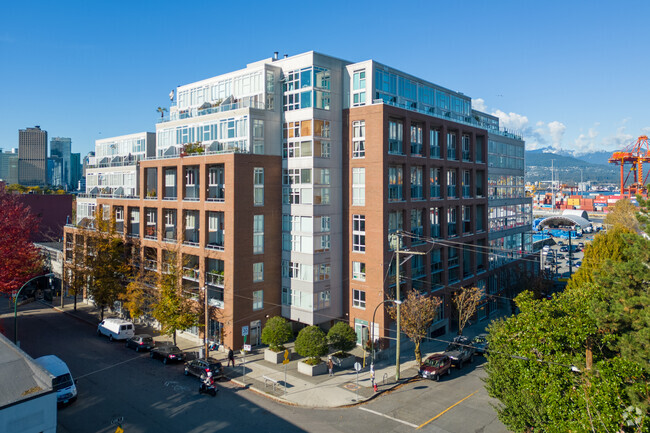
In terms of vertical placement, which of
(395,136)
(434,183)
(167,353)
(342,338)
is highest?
(395,136)

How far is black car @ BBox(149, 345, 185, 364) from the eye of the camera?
35125 mm

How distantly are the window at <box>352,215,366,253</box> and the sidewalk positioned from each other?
9.18 m

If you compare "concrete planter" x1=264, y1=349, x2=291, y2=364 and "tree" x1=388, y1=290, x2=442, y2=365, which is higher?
"tree" x1=388, y1=290, x2=442, y2=365

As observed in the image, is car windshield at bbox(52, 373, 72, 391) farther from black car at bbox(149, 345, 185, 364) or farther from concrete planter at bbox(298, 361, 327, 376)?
concrete planter at bbox(298, 361, 327, 376)

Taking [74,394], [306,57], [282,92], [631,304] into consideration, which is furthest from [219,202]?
[631,304]

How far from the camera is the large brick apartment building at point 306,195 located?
125 ft

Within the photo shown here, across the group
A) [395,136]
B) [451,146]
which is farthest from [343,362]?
[451,146]

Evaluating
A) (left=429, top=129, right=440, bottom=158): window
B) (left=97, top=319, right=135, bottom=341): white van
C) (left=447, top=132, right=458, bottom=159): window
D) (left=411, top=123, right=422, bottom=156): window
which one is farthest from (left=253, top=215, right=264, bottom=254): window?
(left=447, top=132, right=458, bottom=159): window

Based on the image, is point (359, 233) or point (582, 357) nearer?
point (582, 357)

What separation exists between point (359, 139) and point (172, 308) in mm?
22206

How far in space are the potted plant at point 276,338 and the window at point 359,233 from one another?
9.48 meters

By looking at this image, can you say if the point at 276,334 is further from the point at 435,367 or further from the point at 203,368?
the point at 435,367

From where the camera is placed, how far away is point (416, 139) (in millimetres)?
43000

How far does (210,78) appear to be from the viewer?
1842 inches
